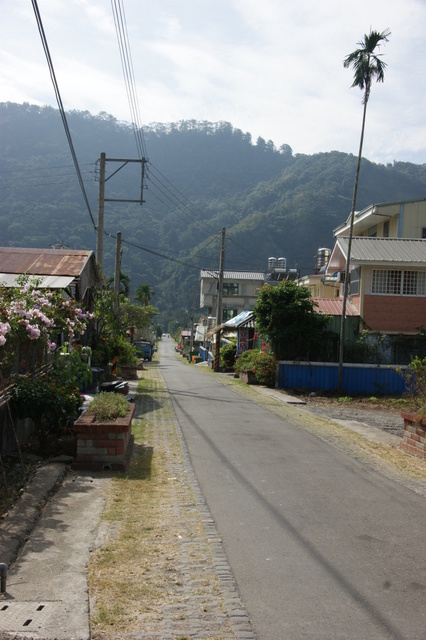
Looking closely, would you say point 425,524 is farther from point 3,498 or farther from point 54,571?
point 3,498

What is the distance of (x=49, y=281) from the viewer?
11.7m

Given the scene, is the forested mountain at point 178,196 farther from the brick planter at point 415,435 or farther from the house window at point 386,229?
the brick planter at point 415,435

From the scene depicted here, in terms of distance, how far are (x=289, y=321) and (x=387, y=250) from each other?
5428mm

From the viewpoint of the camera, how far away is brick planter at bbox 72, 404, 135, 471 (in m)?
7.70

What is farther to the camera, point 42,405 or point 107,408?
point 107,408

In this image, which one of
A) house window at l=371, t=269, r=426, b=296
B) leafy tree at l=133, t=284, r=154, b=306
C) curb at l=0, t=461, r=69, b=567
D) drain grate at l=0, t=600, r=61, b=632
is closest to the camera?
drain grate at l=0, t=600, r=61, b=632

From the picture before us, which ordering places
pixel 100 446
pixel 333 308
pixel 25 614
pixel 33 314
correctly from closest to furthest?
pixel 25 614
pixel 100 446
pixel 33 314
pixel 333 308

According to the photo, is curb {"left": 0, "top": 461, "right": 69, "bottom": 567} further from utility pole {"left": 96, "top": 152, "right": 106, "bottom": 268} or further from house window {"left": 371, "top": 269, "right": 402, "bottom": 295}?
house window {"left": 371, "top": 269, "right": 402, "bottom": 295}

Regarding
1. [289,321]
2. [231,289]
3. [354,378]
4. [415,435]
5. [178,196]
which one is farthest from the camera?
[178,196]

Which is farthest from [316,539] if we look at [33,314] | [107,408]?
[33,314]

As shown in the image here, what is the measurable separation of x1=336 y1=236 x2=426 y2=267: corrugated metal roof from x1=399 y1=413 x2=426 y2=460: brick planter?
15302mm

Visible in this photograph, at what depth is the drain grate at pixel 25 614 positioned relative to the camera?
3.62m

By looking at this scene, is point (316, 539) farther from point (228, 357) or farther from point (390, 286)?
point (228, 357)

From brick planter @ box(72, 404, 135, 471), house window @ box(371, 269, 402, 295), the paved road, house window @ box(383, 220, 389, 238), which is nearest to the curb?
brick planter @ box(72, 404, 135, 471)
